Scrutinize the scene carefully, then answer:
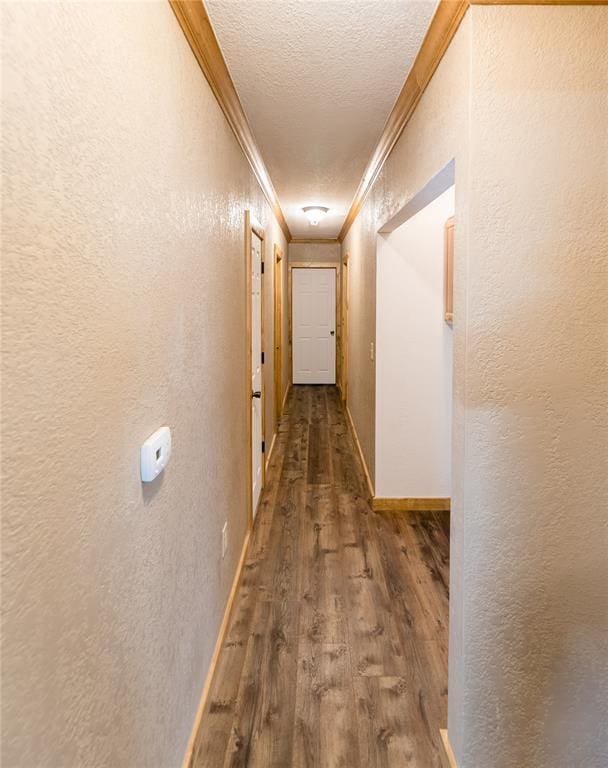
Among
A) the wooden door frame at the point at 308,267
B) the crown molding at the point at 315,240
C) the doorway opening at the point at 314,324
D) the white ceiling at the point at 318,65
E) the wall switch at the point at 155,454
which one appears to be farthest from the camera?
the doorway opening at the point at 314,324

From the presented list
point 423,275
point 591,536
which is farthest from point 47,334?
point 423,275

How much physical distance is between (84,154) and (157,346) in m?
0.52

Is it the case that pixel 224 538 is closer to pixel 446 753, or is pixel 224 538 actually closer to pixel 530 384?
pixel 446 753

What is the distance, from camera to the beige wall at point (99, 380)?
2.28 feet

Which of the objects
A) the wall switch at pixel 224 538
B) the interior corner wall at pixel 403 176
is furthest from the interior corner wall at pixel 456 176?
the wall switch at pixel 224 538

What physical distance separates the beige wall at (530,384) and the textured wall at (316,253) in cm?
669

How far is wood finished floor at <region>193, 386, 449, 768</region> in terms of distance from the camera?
175cm

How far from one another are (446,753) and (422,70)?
7.77 ft

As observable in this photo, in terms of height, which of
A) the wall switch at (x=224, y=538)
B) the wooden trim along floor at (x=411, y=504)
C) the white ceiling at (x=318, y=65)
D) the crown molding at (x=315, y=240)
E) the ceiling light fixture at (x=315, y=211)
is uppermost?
the crown molding at (x=315, y=240)

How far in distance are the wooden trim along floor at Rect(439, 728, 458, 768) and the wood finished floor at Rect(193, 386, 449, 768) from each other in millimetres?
28

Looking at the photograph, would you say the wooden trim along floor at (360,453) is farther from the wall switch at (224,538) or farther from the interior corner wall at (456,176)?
the interior corner wall at (456,176)

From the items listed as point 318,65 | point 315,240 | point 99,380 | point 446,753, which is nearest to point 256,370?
point 318,65

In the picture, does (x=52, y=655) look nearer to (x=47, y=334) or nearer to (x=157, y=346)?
(x=47, y=334)

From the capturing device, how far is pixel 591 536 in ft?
4.92
